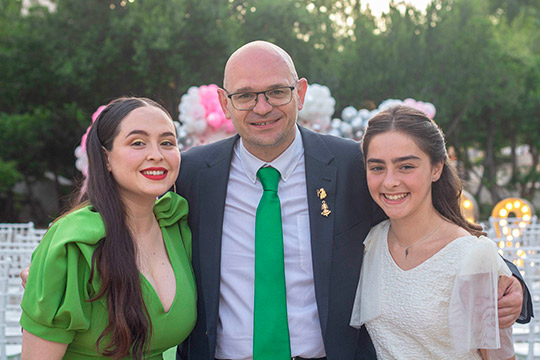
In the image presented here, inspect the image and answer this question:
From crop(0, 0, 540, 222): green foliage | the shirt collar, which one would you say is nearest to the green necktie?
the shirt collar

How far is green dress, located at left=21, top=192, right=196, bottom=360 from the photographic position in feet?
5.97

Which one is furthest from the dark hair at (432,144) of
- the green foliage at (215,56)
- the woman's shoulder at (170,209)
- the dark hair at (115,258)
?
the green foliage at (215,56)

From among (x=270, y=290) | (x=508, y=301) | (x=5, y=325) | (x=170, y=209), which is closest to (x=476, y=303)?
(x=508, y=301)

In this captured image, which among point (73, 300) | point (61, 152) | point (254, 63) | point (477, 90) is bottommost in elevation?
point (73, 300)

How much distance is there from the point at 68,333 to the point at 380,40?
38.5 ft

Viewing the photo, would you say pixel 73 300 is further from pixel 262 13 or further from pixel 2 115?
pixel 262 13

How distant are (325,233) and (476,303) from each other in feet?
1.95

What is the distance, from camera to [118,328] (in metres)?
1.87

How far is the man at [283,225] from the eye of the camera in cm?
220

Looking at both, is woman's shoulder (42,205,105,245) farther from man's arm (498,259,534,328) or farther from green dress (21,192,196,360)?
man's arm (498,259,534,328)

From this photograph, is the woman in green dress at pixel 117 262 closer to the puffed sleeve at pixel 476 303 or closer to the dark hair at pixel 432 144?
the dark hair at pixel 432 144

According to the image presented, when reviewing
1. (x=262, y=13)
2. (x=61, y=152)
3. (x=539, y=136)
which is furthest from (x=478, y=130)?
(x=61, y=152)

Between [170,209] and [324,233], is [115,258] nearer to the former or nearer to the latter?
[170,209]

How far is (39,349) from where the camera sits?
6.02 ft
